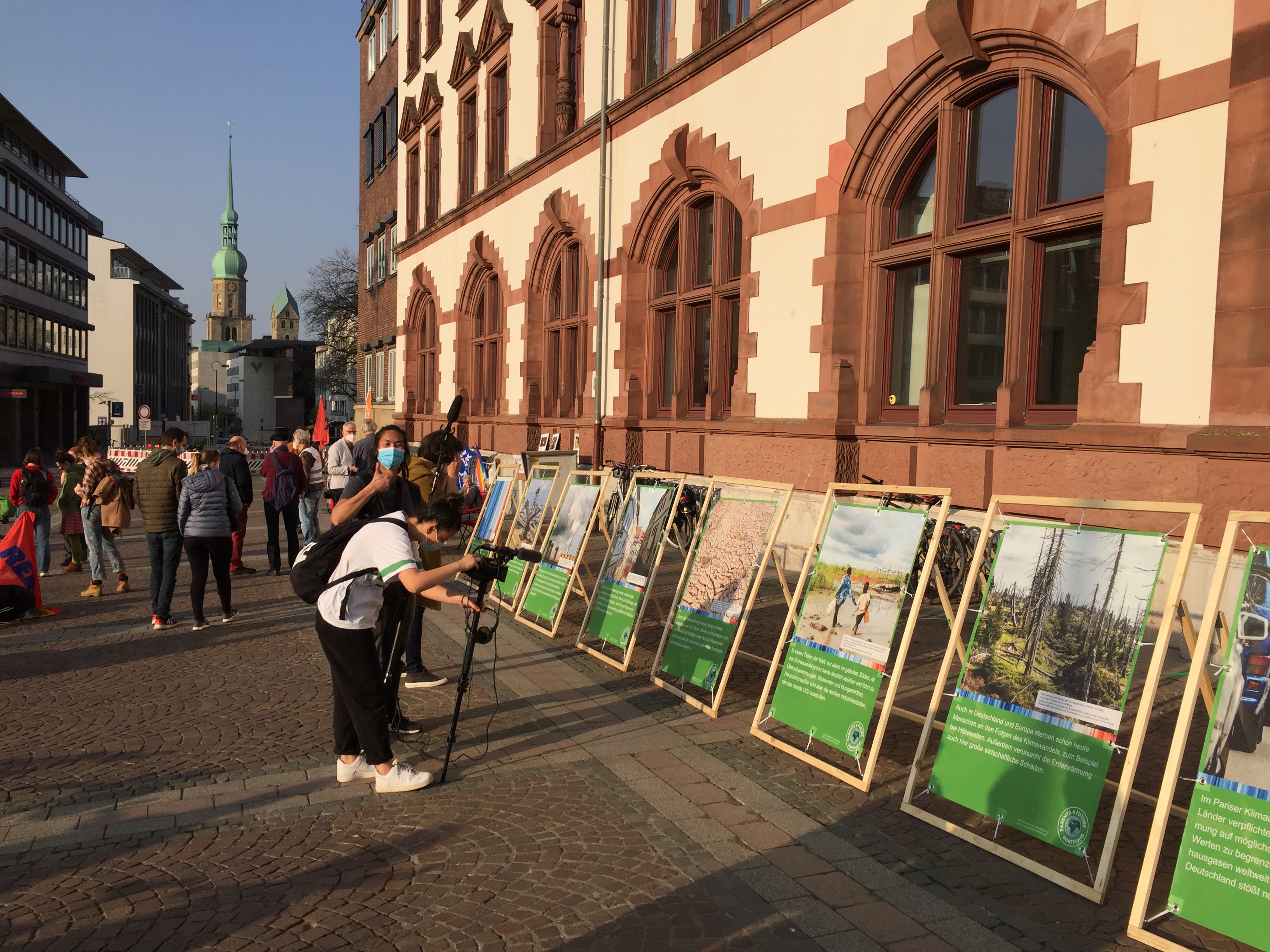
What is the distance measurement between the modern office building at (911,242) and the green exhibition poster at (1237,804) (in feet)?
12.4

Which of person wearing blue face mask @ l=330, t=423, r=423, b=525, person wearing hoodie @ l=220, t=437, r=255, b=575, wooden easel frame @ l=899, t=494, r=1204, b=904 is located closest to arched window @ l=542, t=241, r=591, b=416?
person wearing hoodie @ l=220, t=437, r=255, b=575

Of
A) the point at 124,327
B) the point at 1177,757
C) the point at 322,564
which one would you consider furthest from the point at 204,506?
the point at 124,327

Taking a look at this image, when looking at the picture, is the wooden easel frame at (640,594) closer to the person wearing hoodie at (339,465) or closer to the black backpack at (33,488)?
the person wearing hoodie at (339,465)

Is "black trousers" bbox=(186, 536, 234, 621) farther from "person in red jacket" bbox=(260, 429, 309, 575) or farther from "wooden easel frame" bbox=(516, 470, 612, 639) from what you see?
"person in red jacket" bbox=(260, 429, 309, 575)

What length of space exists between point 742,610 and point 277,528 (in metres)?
8.65

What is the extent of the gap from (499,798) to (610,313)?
12466 mm

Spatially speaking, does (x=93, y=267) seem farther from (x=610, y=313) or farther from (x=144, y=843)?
(x=144, y=843)

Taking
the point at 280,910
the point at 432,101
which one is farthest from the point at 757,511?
the point at 432,101

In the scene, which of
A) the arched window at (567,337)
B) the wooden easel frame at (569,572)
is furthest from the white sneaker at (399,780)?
the arched window at (567,337)

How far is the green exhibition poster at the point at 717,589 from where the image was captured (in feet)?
21.4

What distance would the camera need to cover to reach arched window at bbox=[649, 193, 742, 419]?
14031mm

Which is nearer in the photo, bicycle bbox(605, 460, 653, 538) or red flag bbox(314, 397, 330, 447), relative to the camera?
bicycle bbox(605, 460, 653, 538)

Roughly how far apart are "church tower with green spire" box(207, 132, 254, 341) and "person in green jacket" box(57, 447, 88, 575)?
6631 inches

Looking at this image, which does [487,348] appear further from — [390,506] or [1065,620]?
[1065,620]
